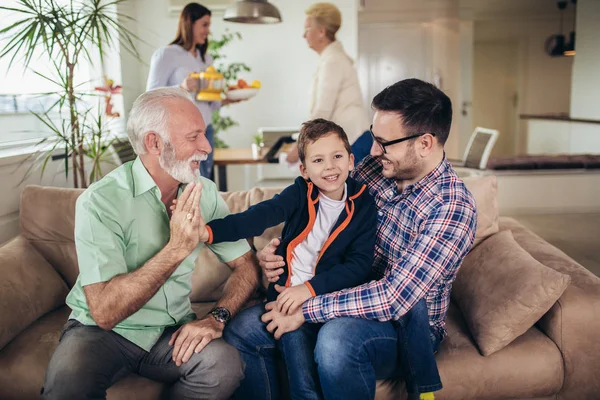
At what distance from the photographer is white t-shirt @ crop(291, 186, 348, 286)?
1.82 metres

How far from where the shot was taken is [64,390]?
1.53 meters

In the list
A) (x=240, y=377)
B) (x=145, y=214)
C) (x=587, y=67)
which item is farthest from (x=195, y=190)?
(x=587, y=67)

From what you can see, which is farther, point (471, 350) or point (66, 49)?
point (66, 49)

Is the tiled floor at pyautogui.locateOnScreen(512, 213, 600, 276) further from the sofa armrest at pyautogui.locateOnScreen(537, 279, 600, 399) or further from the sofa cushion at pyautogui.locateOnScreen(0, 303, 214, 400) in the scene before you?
the sofa cushion at pyautogui.locateOnScreen(0, 303, 214, 400)

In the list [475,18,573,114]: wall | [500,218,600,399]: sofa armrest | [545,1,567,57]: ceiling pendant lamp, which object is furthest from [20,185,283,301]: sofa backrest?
[475,18,573,114]: wall

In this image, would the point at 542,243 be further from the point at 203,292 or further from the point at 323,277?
the point at 203,292

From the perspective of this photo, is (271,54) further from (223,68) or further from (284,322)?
(284,322)

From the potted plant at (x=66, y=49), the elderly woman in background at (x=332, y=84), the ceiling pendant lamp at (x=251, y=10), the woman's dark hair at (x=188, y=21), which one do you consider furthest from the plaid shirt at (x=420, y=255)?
the ceiling pendant lamp at (x=251, y=10)

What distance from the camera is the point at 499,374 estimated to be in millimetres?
1814

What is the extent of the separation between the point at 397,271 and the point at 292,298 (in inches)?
12.6

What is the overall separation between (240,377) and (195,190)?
22.6 inches

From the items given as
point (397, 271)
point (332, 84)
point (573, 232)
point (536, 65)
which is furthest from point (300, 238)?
point (536, 65)

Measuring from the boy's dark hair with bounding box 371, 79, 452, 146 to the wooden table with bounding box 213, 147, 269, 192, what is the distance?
8.06 feet

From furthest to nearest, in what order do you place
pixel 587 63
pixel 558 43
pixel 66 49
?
pixel 558 43 < pixel 587 63 < pixel 66 49
